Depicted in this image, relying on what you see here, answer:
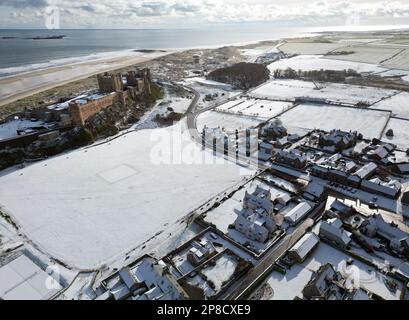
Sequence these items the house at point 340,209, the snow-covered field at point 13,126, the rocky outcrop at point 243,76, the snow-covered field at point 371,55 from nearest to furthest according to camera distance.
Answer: the house at point 340,209 → the snow-covered field at point 13,126 → the rocky outcrop at point 243,76 → the snow-covered field at point 371,55

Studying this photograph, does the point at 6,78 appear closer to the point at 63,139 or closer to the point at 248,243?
the point at 63,139

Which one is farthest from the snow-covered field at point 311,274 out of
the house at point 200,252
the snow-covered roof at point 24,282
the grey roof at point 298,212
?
the snow-covered roof at point 24,282

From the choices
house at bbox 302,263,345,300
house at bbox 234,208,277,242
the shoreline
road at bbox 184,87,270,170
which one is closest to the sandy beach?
the shoreline

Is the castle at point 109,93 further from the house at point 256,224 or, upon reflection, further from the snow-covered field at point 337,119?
the house at point 256,224

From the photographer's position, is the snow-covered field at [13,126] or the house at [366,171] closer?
the house at [366,171]


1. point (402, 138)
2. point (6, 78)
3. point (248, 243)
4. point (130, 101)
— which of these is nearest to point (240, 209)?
point (248, 243)

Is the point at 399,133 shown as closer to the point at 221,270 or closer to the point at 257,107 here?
the point at 257,107

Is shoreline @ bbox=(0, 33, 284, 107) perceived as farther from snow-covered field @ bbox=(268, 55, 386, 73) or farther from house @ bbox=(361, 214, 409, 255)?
house @ bbox=(361, 214, 409, 255)
